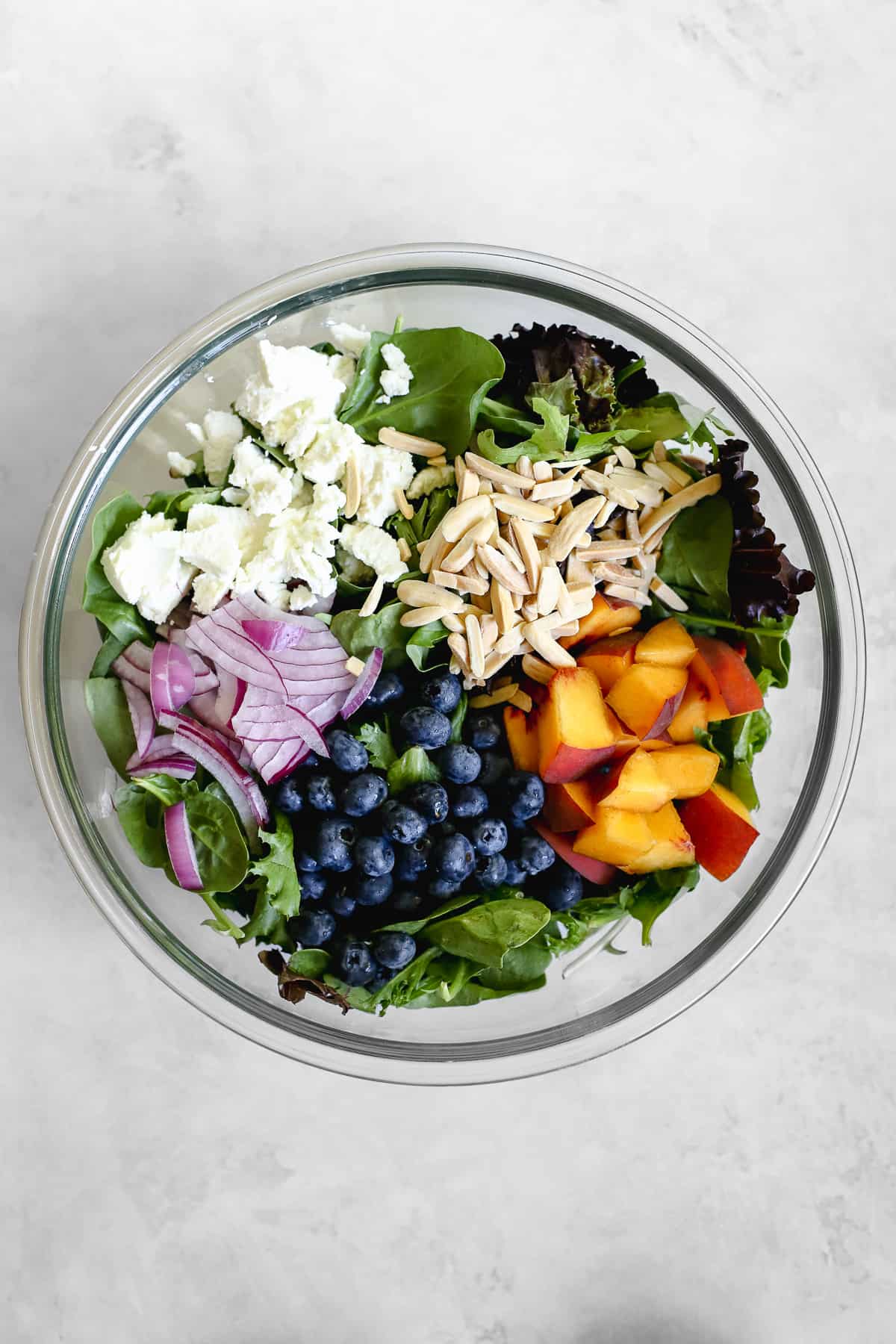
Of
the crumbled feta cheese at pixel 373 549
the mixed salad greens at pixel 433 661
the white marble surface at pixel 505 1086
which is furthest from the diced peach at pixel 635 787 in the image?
the white marble surface at pixel 505 1086

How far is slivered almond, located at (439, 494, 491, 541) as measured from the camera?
3.74 ft

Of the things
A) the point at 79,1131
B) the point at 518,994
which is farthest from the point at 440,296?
the point at 79,1131

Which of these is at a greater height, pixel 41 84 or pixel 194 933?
pixel 41 84

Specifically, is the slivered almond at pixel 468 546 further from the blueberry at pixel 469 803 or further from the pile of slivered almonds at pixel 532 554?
the blueberry at pixel 469 803

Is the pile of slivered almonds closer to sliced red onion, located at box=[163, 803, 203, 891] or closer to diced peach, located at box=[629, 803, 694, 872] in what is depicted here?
diced peach, located at box=[629, 803, 694, 872]

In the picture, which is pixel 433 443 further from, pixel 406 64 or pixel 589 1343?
pixel 589 1343

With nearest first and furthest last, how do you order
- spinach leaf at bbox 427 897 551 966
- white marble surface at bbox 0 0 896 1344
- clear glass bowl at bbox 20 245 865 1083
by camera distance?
spinach leaf at bbox 427 897 551 966 < clear glass bowl at bbox 20 245 865 1083 < white marble surface at bbox 0 0 896 1344

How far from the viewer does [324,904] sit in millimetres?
1159

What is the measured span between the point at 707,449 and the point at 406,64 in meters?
0.65

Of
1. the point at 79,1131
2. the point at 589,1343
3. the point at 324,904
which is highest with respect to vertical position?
the point at 324,904

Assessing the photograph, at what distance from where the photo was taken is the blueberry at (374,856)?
110 centimetres

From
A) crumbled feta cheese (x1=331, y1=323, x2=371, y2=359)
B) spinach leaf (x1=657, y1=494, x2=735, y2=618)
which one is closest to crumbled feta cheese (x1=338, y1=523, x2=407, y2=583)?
crumbled feta cheese (x1=331, y1=323, x2=371, y2=359)

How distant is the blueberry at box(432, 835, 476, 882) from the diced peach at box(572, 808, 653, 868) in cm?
13

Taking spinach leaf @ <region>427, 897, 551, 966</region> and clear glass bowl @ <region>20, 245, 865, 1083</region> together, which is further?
clear glass bowl @ <region>20, 245, 865, 1083</region>
